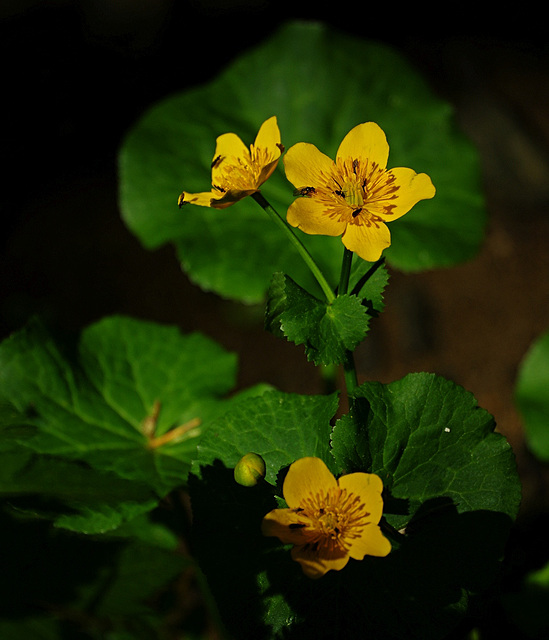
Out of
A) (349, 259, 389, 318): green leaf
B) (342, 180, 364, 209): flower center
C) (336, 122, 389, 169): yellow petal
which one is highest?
(336, 122, 389, 169): yellow petal

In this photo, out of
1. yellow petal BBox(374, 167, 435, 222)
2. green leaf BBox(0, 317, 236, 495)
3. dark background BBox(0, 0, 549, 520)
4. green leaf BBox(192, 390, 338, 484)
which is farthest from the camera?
dark background BBox(0, 0, 549, 520)

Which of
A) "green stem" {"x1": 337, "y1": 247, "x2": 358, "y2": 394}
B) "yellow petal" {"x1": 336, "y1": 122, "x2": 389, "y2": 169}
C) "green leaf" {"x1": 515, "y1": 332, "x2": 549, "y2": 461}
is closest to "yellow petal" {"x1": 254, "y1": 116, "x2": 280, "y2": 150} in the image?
"yellow petal" {"x1": 336, "y1": 122, "x2": 389, "y2": 169}

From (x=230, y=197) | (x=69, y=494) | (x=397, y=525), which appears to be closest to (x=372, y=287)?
(x=230, y=197)

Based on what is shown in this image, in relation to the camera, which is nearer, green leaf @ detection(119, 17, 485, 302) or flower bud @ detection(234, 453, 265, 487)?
flower bud @ detection(234, 453, 265, 487)

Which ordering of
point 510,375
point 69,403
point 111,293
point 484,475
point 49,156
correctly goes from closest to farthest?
point 484,475, point 69,403, point 510,375, point 111,293, point 49,156

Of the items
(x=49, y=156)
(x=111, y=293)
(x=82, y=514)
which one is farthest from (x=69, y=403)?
(x=49, y=156)

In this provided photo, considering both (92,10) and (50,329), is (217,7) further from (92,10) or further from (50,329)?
(50,329)

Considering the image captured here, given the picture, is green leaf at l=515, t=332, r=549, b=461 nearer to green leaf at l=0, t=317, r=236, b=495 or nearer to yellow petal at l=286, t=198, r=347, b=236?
green leaf at l=0, t=317, r=236, b=495
